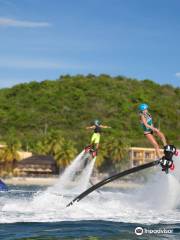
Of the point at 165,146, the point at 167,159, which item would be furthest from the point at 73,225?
the point at 165,146

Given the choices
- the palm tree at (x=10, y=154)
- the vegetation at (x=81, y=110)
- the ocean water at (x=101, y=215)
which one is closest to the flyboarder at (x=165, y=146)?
the ocean water at (x=101, y=215)

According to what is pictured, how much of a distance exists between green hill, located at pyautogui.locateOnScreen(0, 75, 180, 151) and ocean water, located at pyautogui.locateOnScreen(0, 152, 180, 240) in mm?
89179

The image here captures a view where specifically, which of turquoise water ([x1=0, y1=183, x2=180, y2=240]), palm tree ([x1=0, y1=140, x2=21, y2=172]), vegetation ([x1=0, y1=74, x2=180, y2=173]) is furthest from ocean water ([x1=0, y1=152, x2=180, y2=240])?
vegetation ([x1=0, y1=74, x2=180, y2=173])

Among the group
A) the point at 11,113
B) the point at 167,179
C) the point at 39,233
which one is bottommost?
the point at 39,233

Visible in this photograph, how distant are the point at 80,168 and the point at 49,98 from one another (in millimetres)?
133970

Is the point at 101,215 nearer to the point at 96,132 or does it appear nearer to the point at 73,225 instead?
the point at 73,225

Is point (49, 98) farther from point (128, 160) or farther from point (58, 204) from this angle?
point (58, 204)

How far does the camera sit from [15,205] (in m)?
19.1

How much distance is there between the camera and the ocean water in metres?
14.5

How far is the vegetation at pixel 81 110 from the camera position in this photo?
388 ft

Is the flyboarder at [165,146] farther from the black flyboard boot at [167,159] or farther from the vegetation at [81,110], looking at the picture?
the vegetation at [81,110]

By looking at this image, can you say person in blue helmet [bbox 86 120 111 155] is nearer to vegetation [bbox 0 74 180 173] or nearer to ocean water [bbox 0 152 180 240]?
ocean water [bbox 0 152 180 240]

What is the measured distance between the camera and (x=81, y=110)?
493ft

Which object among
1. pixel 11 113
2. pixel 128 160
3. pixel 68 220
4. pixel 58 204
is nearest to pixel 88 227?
pixel 68 220
